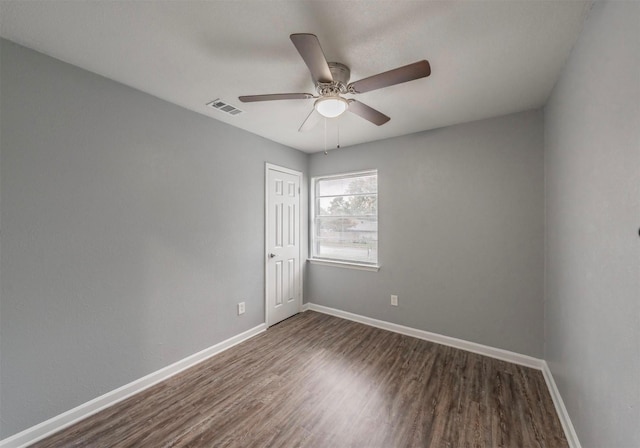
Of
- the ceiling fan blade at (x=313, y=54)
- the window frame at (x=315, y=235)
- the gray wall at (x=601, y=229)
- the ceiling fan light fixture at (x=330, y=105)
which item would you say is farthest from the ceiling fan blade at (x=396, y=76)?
the window frame at (x=315, y=235)

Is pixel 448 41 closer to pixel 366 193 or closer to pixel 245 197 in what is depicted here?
pixel 366 193

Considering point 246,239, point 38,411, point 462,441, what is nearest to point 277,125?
point 246,239

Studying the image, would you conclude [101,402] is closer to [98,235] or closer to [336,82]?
[98,235]

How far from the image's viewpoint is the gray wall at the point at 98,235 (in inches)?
62.9

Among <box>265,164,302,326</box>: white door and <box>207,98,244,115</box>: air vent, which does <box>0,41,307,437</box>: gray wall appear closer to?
<box>207,98,244,115</box>: air vent

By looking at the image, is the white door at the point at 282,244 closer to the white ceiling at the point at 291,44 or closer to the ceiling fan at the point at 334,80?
the white ceiling at the point at 291,44

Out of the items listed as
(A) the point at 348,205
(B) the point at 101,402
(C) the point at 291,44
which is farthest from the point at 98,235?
(A) the point at 348,205

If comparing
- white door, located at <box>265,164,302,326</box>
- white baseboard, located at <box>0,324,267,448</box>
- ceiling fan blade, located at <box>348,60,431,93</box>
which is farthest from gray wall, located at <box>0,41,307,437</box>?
ceiling fan blade, located at <box>348,60,431,93</box>

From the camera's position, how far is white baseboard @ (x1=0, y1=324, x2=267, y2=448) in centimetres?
160

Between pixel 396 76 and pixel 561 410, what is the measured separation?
2575mm

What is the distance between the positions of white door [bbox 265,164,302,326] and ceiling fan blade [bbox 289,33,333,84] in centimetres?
199

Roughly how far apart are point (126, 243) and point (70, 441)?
4.38 feet

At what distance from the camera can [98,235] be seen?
1.93 metres

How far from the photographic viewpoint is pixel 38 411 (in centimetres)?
165
